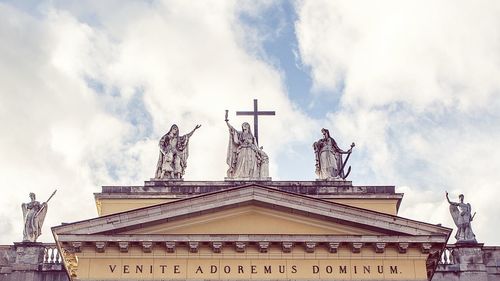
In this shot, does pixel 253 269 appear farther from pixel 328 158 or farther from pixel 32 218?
pixel 32 218

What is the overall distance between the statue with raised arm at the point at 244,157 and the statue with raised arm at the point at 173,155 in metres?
1.58

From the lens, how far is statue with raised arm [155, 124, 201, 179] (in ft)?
98.3

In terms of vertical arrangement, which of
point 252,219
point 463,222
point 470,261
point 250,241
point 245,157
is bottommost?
point 250,241

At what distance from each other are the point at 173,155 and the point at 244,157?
8.86 ft

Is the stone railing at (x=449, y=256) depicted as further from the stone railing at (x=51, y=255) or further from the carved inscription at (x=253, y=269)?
the stone railing at (x=51, y=255)

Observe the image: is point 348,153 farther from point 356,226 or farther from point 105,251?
point 105,251

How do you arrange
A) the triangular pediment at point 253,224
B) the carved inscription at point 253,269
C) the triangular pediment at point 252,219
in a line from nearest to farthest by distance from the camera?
the carved inscription at point 253,269 < the triangular pediment at point 252,219 < the triangular pediment at point 253,224

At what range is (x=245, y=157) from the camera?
30.3 meters

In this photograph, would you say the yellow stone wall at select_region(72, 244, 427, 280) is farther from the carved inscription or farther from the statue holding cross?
the statue holding cross

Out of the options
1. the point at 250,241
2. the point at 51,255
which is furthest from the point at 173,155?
the point at 250,241

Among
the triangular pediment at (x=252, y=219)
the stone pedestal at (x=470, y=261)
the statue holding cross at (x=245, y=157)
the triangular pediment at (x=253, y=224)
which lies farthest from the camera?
the stone pedestal at (x=470, y=261)

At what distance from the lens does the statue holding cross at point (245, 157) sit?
3012cm

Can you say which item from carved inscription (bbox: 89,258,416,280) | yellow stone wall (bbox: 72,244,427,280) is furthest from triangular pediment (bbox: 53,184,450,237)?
carved inscription (bbox: 89,258,416,280)

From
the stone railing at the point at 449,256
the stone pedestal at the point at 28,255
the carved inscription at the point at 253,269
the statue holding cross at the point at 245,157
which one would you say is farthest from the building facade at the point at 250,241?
the stone railing at the point at 449,256
